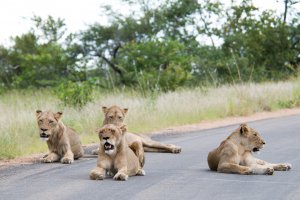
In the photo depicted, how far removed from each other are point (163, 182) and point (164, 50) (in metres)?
23.7

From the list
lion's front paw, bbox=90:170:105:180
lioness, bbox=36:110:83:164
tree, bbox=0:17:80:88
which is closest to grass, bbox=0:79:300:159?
lioness, bbox=36:110:83:164

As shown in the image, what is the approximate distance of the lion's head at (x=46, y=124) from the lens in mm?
11852

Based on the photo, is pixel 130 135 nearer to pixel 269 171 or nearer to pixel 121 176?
pixel 121 176

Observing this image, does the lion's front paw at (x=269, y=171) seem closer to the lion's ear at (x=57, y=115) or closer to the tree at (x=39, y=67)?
the lion's ear at (x=57, y=115)

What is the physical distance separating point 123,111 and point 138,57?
20.4 meters

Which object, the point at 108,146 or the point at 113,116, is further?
the point at 113,116

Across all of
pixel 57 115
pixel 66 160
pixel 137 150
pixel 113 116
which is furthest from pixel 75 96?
pixel 137 150

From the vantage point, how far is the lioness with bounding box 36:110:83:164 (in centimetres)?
1191

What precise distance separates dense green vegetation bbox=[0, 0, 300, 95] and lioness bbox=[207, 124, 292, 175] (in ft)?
71.2

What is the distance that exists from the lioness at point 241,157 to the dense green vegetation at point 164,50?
21701 millimetres

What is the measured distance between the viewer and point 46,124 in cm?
1192

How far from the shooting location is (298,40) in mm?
39281

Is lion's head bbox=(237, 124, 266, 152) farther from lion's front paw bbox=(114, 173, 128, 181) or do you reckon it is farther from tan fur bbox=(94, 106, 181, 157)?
tan fur bbox=(94, 106, 181, 157)

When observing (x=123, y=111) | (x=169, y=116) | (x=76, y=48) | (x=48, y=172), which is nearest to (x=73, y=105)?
(x=169, y=116)
